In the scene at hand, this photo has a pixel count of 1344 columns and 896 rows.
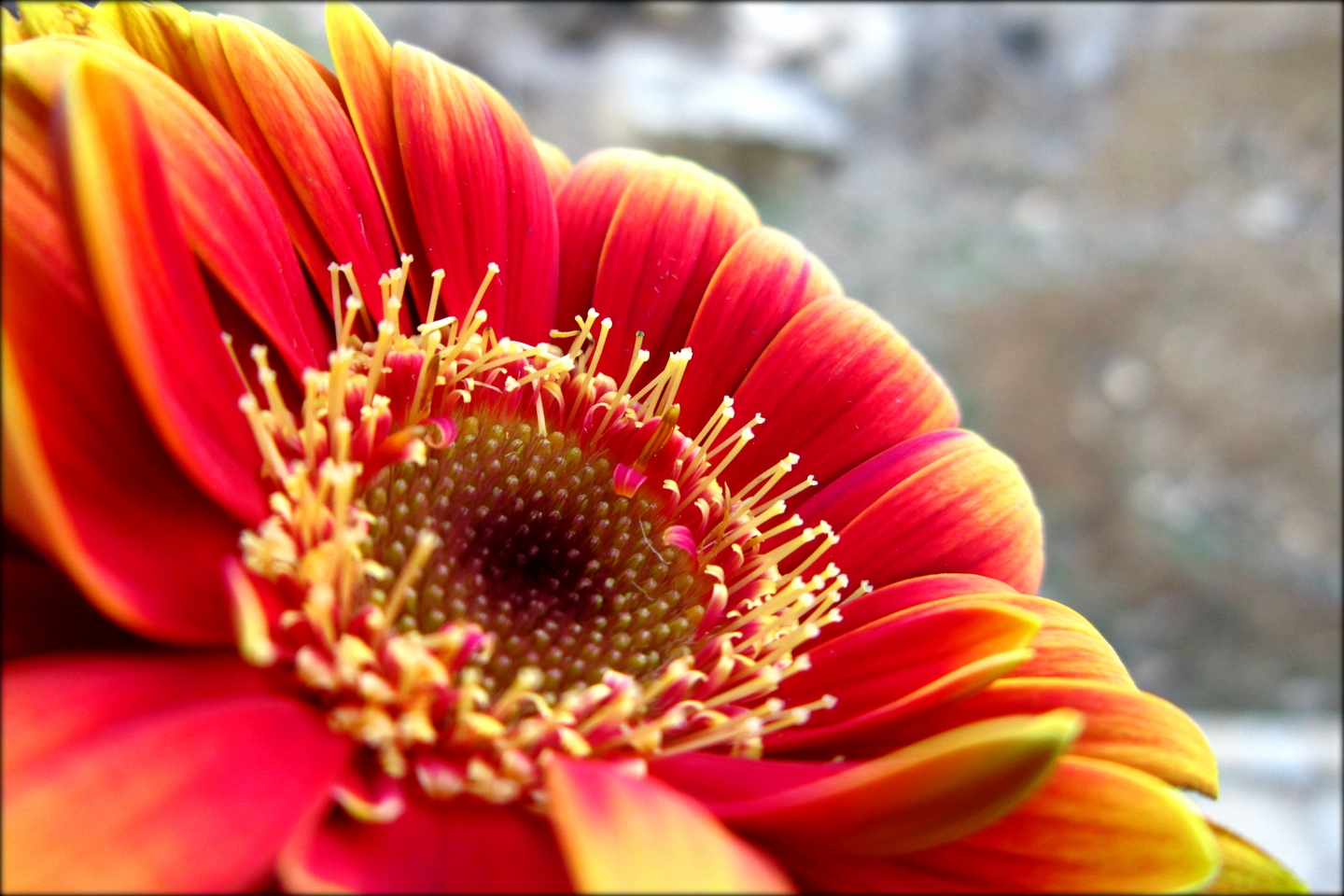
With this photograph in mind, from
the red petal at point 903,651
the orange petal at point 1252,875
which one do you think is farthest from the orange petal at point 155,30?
the orange petal at point 1252,875

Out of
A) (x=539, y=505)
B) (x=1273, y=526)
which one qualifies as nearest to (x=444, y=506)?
(x=539, y=505)

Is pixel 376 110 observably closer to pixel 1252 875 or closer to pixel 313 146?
pixel 313 146

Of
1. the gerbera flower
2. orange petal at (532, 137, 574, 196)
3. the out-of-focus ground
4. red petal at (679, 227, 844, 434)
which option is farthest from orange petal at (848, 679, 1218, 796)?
the out-of-focus ground

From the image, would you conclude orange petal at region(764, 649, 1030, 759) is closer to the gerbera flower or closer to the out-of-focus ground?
the gerbera flower

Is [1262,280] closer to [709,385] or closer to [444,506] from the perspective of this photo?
[709,385]

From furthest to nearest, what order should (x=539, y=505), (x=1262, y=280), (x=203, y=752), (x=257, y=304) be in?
(x=1262, y=280) < (x=539, y=505) < (x=257, y=304) < (x=203, y=752)
